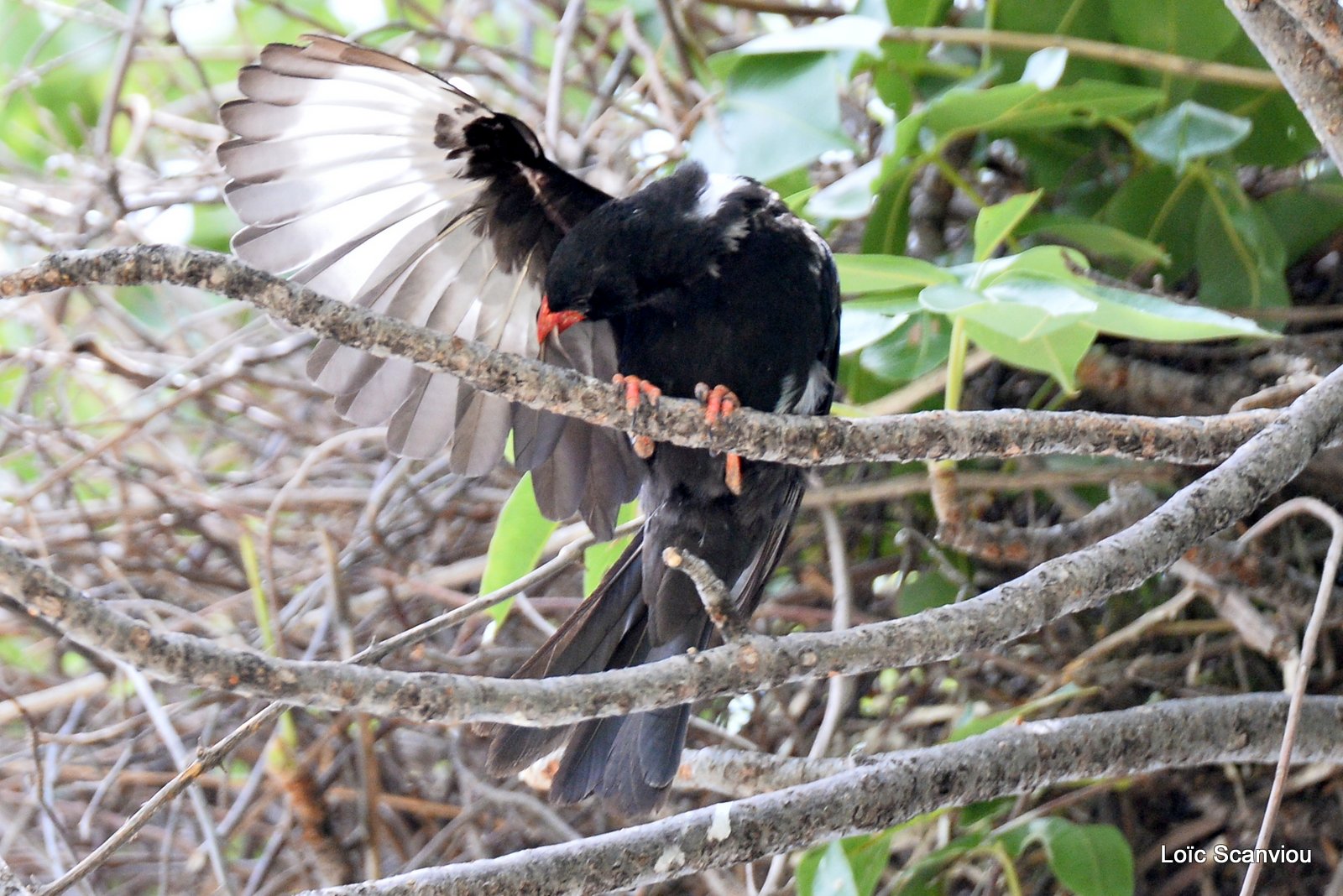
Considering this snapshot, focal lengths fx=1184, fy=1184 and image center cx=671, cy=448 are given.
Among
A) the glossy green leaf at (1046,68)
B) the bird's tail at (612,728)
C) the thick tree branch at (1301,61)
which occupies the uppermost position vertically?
the thick tree branch at (1301,61)

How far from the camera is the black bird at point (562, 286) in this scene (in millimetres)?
1979

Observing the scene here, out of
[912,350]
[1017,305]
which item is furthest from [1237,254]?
[1017,305]

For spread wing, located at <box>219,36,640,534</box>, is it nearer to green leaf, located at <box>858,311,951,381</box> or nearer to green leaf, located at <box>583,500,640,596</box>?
green leaf, located at <box>583,500,640,596</box>

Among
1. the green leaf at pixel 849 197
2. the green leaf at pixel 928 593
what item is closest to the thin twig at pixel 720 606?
the green leaf at pixel 849 197

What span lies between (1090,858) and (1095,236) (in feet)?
3.29

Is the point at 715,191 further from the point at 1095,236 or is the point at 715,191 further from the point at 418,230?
the point at 1095,236

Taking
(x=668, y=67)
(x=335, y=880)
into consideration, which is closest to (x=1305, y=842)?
(x=335, y=880)

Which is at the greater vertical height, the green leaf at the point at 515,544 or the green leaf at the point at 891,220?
the green leaf at the point at 891,220

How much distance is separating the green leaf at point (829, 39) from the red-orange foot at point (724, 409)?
56 cm

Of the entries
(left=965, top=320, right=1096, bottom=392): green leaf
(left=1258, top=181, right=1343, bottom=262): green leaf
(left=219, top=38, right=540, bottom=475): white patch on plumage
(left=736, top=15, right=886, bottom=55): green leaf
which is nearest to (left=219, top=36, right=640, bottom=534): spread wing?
(left=219, top=38, right=540, bottom=475): white patch on plumage

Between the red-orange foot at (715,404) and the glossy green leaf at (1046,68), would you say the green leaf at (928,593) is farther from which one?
the glossy green leaf at (1046,68)

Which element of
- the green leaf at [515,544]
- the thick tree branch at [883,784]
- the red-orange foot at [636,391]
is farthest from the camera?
the green leaf at [515,544]

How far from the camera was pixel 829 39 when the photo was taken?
1875 millimetres

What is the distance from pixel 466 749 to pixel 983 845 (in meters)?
1.09
